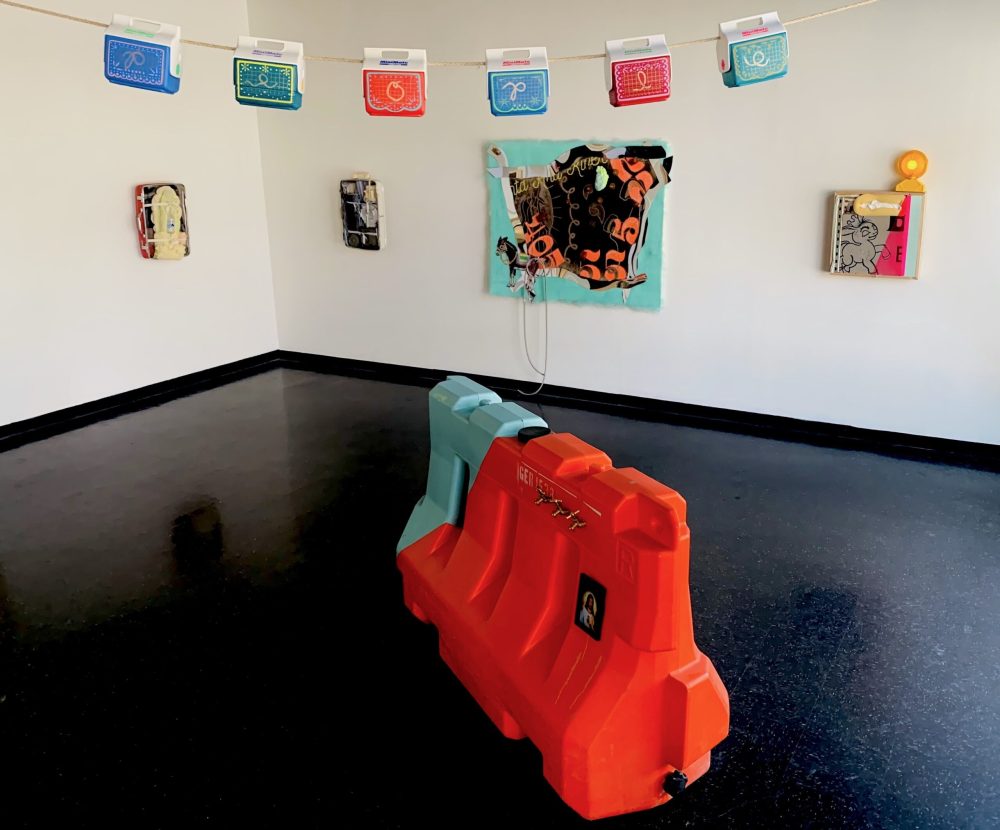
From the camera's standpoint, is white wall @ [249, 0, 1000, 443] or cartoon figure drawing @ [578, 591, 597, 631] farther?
white wall @ [249, 0, 1000, 443]

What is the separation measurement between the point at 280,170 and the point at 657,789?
17.6ft

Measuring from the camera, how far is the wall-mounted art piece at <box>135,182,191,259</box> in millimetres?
5148

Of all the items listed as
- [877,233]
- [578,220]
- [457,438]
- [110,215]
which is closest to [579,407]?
[578,220]

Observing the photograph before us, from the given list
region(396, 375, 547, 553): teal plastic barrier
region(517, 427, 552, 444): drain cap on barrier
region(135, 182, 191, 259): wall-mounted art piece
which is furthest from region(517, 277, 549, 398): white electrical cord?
region(517, 427, 552, 444): drain cap on barrier

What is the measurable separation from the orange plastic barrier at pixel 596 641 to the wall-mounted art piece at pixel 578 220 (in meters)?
2.87

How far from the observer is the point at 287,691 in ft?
7.86

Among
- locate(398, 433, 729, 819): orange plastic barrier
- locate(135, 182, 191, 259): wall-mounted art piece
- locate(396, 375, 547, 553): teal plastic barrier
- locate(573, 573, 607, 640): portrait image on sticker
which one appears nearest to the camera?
locate(398, 433, 729, 819): orange plastic barrier

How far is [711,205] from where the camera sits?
184 inches

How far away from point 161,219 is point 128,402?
1218mm

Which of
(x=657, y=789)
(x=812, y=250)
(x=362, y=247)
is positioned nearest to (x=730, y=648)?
(x=657, y=789)

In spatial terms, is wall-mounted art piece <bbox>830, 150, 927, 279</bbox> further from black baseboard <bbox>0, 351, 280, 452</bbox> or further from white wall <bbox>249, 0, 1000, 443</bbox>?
black baseboard <bbox>0, 351, 280, 452</bbox>

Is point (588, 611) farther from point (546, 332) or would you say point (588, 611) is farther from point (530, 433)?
point (546, 332)

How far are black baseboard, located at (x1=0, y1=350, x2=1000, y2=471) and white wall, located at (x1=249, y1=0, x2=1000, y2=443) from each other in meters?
0.07

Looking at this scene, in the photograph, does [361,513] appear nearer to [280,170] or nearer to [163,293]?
[163,293]
